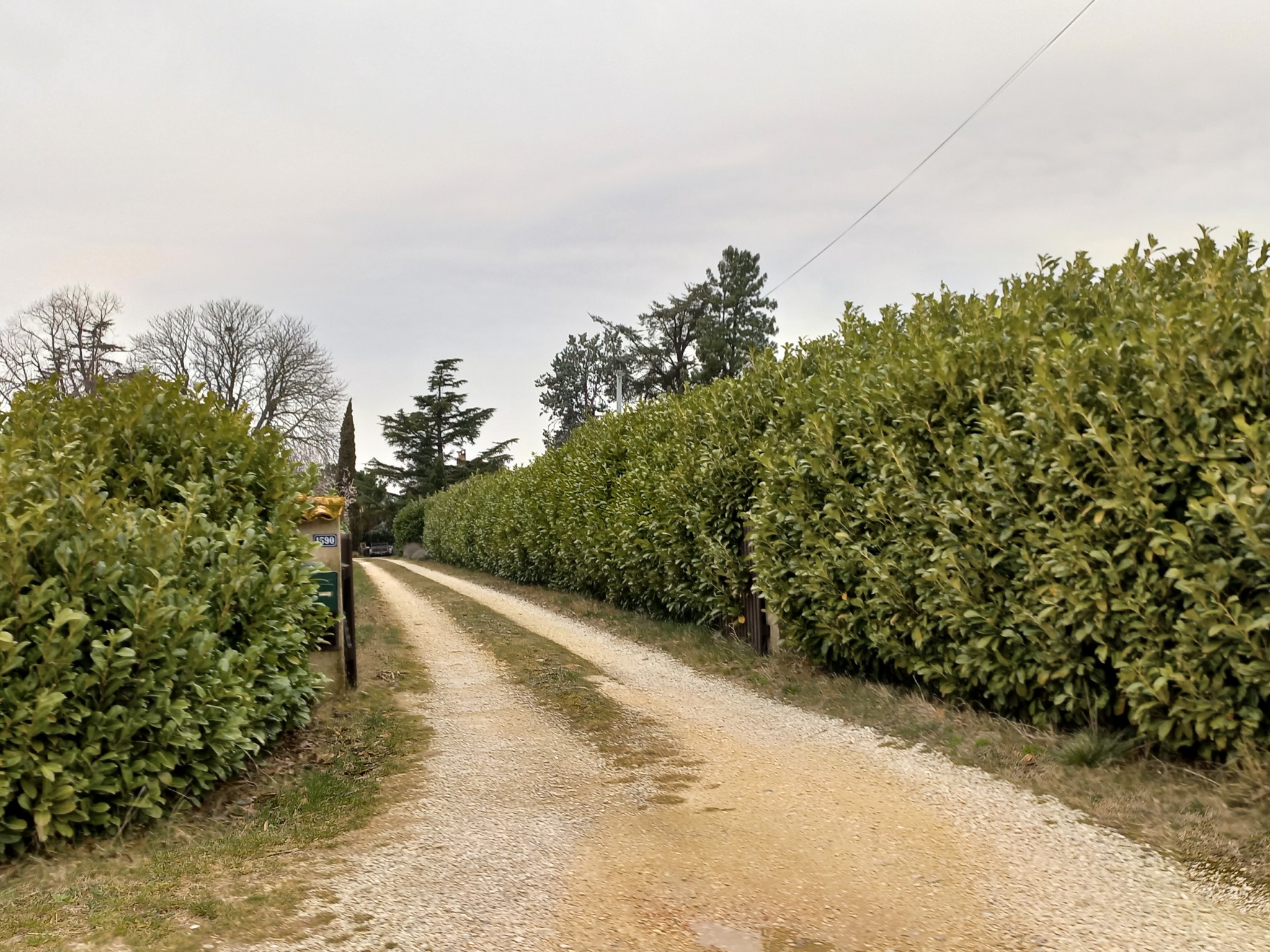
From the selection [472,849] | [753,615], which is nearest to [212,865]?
[472,849]

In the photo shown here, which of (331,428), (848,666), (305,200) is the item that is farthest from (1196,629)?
(331,428)

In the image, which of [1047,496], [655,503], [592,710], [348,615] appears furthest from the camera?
[655,503]

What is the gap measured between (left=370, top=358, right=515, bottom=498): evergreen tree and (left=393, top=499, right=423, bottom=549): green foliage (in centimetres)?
522

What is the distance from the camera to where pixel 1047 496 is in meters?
4.86

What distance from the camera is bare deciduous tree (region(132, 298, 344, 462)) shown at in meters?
35.8

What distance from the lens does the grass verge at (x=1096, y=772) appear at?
3732mm

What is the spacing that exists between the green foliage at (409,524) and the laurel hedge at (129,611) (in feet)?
147

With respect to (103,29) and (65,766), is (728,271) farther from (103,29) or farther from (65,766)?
(65,766)

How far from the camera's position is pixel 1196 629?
4.12m

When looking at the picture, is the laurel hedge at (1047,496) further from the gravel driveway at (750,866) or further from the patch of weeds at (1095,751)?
the gravel driveway at (750,866)

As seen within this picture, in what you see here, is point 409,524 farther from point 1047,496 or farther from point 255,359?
point 1047,496

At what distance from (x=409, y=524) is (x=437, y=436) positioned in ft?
32.1

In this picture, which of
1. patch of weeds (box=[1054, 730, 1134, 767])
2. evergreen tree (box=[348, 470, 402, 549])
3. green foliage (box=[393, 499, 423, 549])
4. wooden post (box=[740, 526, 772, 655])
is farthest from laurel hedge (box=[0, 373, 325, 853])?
evergreen tree (box=[348, 470, 402, 549])

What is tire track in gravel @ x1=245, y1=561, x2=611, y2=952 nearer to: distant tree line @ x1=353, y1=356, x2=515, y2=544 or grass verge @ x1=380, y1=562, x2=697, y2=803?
grass verge @ x1=380, y1=562, x2=697, y2=803
